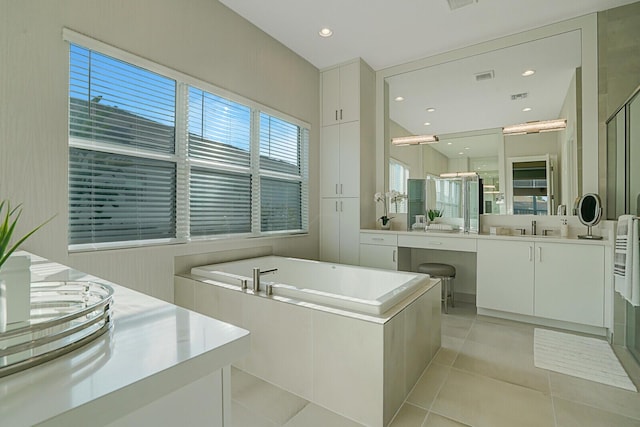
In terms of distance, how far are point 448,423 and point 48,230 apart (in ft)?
8.47

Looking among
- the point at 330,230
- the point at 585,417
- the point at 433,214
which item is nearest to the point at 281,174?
the point at 330,230

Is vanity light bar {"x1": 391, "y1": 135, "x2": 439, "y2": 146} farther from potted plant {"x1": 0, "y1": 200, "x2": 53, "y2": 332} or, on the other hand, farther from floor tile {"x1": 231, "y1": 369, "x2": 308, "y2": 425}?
potted plant {"x1": 0, "y1": 200, "x2": 53, "y2": 332}

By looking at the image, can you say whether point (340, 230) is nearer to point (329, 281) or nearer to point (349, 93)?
point (329, 281)

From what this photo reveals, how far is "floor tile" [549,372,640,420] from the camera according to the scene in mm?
1788

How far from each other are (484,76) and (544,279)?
2363 millimetres

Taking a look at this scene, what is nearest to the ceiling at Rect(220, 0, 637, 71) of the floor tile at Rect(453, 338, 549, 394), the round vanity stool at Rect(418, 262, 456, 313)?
the round vanity stool at Rect(418, 262, 456, 313)

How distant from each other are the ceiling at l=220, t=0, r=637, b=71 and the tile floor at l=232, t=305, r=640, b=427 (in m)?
3.11

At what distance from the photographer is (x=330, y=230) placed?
13.7 feet

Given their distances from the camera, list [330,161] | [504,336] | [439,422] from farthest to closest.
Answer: [330,161]
[504,336]
[439,422]

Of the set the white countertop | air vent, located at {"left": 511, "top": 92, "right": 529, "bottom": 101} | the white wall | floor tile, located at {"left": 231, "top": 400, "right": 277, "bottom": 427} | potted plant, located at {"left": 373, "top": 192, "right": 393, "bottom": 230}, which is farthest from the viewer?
potted plant, located at {"left": 373, "top": 192, "right": 393, "bottom": 230}

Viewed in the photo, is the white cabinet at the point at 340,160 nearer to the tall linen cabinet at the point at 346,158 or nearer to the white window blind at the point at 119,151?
the tall linen cabinet at the point at 346,158

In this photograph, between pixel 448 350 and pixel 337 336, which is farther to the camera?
pixel 448 350

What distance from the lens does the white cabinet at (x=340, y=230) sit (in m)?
3.96

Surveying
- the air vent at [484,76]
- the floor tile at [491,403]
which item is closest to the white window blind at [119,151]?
the floor tile at [491,403]
